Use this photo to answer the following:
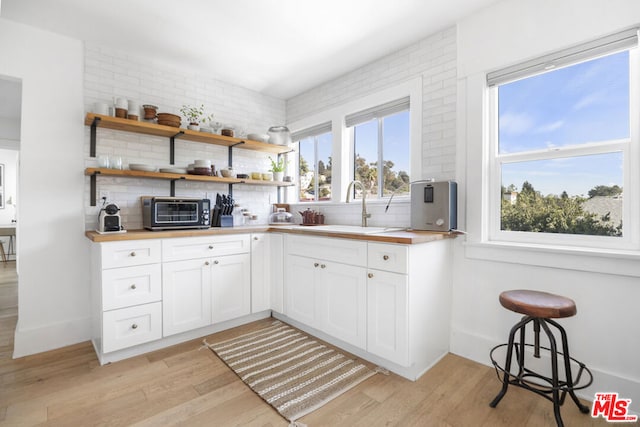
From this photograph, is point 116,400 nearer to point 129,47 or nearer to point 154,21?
point 154,21

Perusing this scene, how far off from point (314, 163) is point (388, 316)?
2.33 m

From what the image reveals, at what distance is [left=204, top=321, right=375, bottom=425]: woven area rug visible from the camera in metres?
1.86

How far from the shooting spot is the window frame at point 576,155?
176 centimetres

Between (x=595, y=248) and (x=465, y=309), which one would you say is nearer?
(x=595, y=248)

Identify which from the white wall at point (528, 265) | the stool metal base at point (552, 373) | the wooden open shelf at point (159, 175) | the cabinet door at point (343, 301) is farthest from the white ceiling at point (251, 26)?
the stool metal base at point (552, 373)

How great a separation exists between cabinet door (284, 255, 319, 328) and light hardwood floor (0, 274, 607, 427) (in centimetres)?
78

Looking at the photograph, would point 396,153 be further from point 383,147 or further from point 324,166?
point 324,166

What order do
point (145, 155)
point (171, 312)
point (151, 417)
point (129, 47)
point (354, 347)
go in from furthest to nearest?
point (145, 155) < point (129, 47) < point (171, 312) < point (354, 347) < point (151, 417)

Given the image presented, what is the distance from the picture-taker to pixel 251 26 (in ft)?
8.30

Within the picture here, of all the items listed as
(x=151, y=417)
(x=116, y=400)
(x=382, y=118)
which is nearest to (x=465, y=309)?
(x=382, y=118)

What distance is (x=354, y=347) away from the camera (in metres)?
2.38

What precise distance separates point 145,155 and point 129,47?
0.97 metres

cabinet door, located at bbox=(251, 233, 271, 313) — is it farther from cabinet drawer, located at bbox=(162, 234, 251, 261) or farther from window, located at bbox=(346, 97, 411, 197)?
window, located at bbox=(346, 97, 411, 197)

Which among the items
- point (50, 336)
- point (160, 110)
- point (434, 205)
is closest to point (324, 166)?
point (434, 205)
